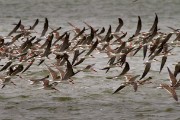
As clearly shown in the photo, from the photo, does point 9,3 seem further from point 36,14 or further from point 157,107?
point 157,107

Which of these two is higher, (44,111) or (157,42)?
(157,42)

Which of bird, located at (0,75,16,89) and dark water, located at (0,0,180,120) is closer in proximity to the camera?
dark water, located at (0,0,180,120)

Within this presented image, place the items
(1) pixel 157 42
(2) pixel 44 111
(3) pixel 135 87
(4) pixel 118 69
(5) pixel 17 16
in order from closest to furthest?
(2) pixel 44 111 < (3) pixel 135 87 < (1) pixel 157 42 < (4) pixel 118 69 < (5) pixel 17 16

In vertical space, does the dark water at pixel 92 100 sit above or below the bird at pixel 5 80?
below

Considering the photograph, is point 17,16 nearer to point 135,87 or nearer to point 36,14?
point 36,14

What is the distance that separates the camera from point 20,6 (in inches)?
1661

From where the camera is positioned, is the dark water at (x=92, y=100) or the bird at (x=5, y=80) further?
the bird at (x=5, y=80)

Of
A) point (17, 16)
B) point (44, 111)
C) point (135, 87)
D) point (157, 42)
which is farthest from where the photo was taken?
point (17, 16)

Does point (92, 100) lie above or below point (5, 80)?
below

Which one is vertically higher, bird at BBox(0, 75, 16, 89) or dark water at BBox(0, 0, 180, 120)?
bird at BBox(0, 75, 16, 89)

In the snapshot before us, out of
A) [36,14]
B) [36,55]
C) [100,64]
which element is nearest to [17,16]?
[36,14]

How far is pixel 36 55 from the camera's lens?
63.2ft

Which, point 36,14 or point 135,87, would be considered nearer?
point 135,87

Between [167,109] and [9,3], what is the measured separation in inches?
1085
